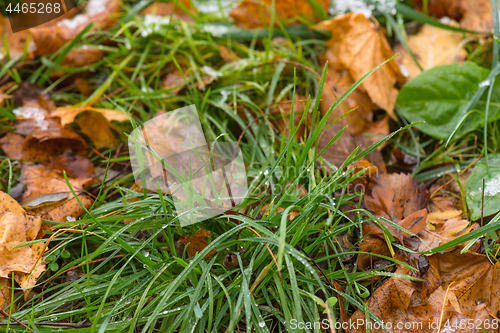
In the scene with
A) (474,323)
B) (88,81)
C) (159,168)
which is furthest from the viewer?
(88,81)

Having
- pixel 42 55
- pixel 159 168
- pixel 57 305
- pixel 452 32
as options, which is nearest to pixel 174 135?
pixel 159 168

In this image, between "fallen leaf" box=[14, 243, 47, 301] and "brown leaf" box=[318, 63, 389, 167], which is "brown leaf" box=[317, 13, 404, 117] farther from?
"fallen leaf" box=[14, 243, 47, 301]

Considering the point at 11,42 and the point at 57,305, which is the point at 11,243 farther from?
the point at 11,42

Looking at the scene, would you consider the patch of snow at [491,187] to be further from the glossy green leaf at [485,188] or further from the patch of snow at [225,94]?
the patch of snow at [225,94]

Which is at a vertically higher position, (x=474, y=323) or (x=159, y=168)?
(x=159, y=168)

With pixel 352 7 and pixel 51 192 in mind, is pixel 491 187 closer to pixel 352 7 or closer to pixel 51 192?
pixel 352 7

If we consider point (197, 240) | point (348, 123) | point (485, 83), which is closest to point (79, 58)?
point (197, 240)

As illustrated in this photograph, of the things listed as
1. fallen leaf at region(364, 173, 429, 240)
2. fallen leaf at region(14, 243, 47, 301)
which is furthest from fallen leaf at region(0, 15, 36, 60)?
fallen leaf at region(364, 173, 429, 240)
